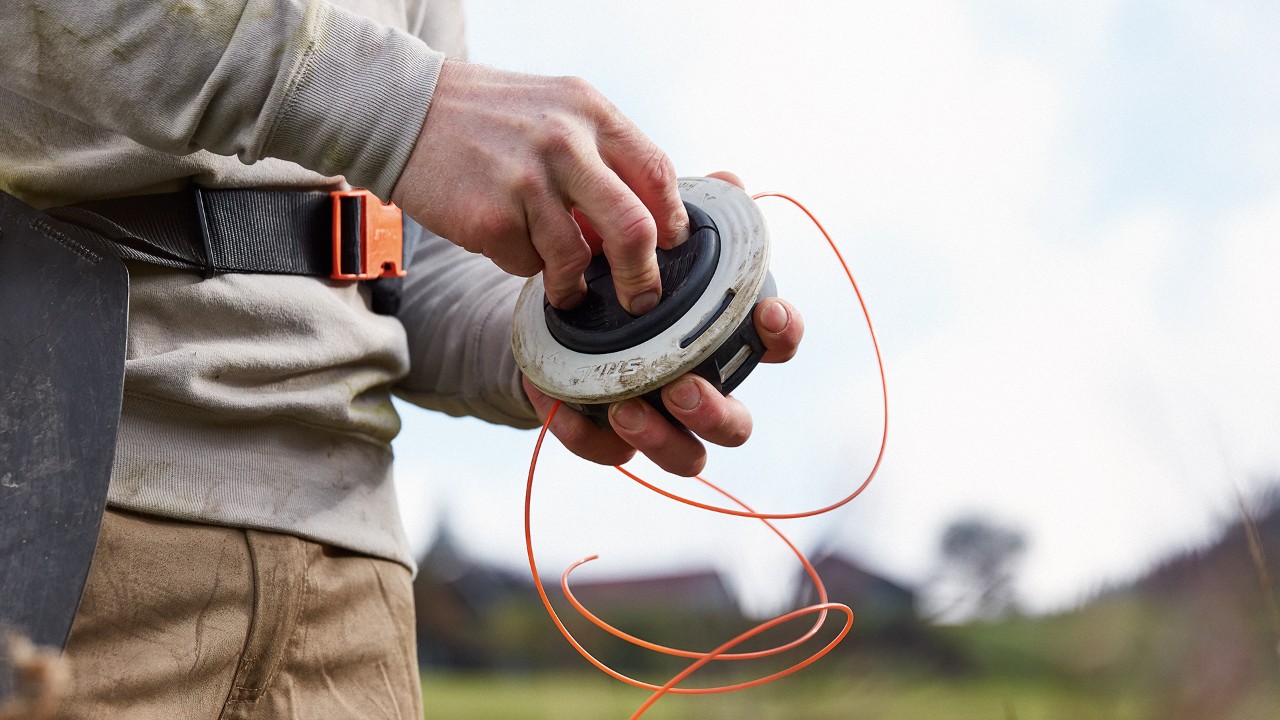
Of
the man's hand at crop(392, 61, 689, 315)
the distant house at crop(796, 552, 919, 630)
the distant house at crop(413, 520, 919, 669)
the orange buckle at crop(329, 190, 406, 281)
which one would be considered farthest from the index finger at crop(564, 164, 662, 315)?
the distant house at crop(796, 552, 919, 630)

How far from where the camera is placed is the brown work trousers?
1215mm

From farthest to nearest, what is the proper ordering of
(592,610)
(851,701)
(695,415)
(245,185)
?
(592,610), (851,701), (245,185), (695,415)

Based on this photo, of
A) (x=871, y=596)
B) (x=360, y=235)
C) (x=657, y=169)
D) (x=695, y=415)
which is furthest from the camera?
(x=871, y=596)

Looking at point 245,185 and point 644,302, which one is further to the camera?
point 245,185

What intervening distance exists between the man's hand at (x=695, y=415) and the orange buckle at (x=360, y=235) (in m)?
0.41

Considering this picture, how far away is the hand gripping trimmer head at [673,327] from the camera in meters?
1.28

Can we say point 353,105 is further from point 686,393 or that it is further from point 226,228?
point 686,393

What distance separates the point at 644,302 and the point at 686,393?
127mm

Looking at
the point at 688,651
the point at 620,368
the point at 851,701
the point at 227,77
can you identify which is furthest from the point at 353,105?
the point at 851,701

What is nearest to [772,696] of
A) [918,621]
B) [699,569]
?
[918,621]

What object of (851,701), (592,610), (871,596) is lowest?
(592,610)

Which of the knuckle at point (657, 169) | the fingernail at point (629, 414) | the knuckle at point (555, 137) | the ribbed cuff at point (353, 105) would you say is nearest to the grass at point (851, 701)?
the fingernail at point (629, 414)

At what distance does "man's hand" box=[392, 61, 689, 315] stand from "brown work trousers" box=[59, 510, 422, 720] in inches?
21.5

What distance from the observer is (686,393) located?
4.20 feet
